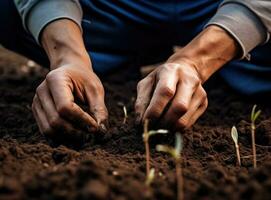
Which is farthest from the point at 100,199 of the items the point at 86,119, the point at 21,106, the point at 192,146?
the point at 21,106

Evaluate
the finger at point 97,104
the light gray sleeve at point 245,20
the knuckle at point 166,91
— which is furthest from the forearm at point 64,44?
the light gray sleeve at point 245,20

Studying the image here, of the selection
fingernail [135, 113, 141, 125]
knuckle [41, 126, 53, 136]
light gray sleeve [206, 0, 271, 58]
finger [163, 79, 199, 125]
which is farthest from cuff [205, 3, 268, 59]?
knuckle [41, 126, 53, 136]

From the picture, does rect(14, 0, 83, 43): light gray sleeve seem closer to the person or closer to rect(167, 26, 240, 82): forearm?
the person

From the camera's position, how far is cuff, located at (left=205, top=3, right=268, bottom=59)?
1764 mm

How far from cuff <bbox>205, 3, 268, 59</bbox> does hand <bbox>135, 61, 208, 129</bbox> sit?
24cm

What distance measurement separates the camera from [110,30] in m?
2.34

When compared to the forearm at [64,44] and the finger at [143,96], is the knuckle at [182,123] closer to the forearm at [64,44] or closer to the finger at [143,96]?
the finger at [143,96]

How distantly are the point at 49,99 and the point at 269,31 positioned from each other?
2.86 feet

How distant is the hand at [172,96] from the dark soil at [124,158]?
3.8 inches

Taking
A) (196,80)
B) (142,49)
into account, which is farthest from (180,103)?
(142,49)

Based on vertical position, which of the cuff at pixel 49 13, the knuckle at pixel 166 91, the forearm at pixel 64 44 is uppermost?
the cuff at pixel 49 13

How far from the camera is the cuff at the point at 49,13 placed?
1863 mm

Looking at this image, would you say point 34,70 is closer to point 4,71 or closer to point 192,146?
point 4,71

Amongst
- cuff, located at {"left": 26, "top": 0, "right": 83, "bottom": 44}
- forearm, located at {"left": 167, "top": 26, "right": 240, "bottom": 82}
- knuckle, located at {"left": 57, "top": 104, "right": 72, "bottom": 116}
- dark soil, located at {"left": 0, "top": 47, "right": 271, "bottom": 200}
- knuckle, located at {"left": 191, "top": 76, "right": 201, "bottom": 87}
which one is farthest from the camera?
cuff, located at {"left": 26, "top": 0, "right": 83, "bottom": 44}
